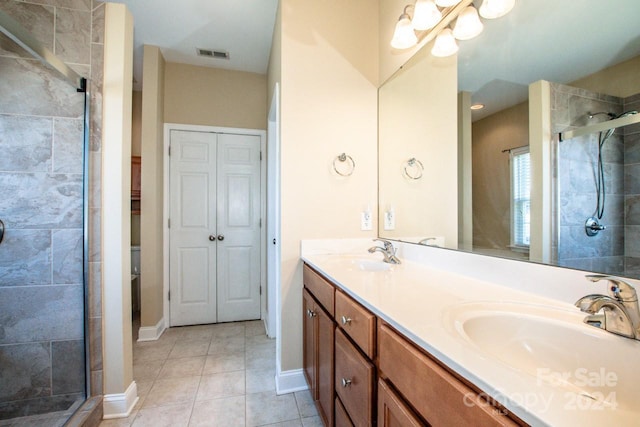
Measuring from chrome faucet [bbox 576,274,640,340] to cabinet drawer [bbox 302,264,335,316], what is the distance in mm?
806

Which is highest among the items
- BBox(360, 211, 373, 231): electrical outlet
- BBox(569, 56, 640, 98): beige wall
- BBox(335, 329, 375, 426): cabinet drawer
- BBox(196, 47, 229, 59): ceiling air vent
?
BBox(196, 47, 229, 59): ceiling air vent

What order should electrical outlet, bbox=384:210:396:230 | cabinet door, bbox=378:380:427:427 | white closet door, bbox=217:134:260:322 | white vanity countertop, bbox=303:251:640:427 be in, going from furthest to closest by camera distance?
white closet door, bbox=217:134:260:322
electrical outlet, bbox=384:210:396:230
cabinet door, bbox=378:380:427:427
white vanity countertop, bbox=303:251:640:427

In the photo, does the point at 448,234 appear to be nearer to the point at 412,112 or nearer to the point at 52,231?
the point at 412,112

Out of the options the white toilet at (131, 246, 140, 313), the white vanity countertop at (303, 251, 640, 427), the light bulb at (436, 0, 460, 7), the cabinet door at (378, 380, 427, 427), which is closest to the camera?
the white vanity countertop at (303, 251, 640, 427)

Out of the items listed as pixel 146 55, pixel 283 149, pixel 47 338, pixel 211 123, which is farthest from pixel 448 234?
pixel 146 55

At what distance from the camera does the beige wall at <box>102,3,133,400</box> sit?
1.51 metres

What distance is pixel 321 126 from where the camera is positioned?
181 cm

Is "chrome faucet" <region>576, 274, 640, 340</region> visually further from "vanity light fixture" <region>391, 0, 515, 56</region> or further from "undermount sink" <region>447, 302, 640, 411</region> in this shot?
"vanity light fixture" <region>391, 0, 515, 56</region>

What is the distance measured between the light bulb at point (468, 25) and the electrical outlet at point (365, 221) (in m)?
1.10

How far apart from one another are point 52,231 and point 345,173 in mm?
1743

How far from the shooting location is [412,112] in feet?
5.49

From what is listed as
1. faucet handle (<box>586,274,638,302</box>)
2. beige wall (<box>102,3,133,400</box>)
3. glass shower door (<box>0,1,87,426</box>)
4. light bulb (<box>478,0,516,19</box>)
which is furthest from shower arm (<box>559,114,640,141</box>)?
glass shower door (<box>0,1,87,426</box>)

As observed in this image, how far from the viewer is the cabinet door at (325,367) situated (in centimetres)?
117

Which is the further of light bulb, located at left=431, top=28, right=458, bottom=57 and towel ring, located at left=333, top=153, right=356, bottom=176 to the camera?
towel ring, located at left=333, top=153, right=356, bottom=176
